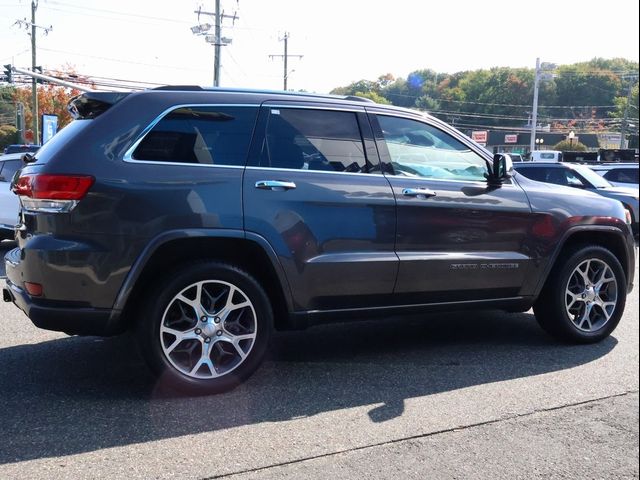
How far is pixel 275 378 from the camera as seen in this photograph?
14.3 feet

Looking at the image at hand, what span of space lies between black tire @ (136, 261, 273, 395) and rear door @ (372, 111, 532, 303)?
3.65ft

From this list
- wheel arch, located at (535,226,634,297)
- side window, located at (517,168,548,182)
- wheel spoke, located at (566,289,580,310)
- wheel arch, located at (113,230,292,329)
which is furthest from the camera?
side window, located at (517,168,548,182)

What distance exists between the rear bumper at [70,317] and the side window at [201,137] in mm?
986

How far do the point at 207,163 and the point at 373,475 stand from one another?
2149mm

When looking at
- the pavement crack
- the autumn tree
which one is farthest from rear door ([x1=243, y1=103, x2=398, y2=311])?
the autumn tree

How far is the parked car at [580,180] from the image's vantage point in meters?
13.3

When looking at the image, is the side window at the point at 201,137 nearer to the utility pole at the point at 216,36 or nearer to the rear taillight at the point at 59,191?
the rear taillight at the point at 59,191

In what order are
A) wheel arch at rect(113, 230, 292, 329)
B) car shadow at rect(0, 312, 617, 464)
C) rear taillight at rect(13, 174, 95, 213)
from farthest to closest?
wheel arch at rect(113, 230, 292, 329)
rear taillight at rect(13, 174, 95, 213)
car shadow at rect(0, 312, 617, 464)

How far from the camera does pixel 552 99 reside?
298 feet

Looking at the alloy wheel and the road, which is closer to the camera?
the road

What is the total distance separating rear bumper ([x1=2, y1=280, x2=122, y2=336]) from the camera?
12.2 ft

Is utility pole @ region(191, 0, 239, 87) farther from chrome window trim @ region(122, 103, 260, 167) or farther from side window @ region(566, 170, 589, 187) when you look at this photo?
chrome window trim @ region(122, 103, 260, 167)

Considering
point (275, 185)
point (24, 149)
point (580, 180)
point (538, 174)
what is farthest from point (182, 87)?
point (24, 149)

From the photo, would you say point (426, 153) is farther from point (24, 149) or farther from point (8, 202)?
point (24, 149)
